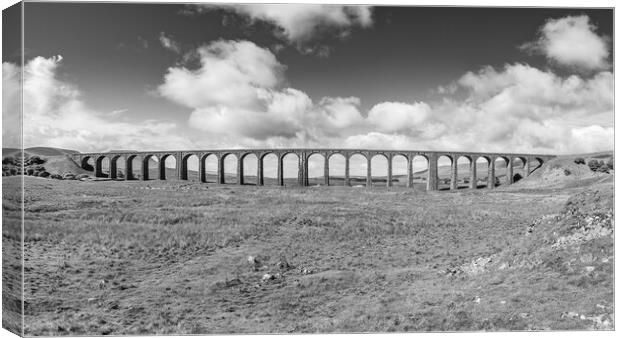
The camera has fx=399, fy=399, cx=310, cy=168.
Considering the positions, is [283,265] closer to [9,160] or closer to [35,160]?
[9,160]

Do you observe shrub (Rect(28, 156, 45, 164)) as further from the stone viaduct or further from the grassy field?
the stone viaduct

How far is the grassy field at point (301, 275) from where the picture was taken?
1157cm

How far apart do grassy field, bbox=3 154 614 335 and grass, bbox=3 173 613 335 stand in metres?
0.04

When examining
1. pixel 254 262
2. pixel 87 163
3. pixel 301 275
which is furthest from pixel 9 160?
pixel 87 163

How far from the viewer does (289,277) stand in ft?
47.1

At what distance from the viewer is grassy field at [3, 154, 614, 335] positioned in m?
11.6

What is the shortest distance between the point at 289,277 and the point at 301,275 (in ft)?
1.52

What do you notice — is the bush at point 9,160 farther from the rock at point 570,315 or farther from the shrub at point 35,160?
the rock at point 570,315

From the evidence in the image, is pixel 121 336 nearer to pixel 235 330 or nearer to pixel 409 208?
pixel 235 330

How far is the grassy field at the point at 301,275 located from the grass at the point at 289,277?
0.13 ft

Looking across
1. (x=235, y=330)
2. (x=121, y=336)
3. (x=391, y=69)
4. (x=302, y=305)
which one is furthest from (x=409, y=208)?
(x=121, y=336)

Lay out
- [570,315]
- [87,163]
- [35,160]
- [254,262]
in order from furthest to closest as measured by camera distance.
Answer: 1. [87,163]
2. [35,160]
3. [254,262]
4. [570,315]

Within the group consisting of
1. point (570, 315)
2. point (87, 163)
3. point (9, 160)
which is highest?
point (87, 163)

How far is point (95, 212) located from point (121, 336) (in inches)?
404
